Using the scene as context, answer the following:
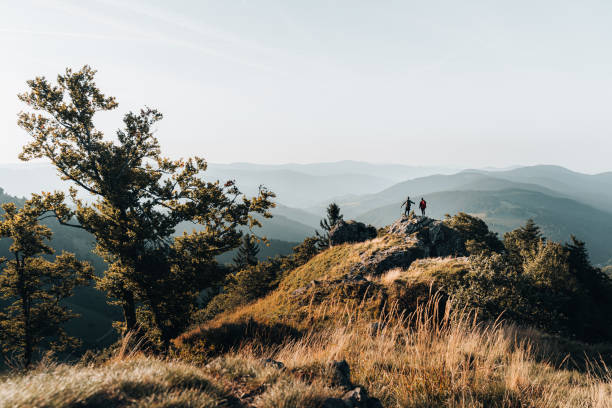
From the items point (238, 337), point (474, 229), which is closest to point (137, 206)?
point (238, 337)

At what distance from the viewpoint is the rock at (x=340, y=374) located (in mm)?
3711

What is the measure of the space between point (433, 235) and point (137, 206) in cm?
2410

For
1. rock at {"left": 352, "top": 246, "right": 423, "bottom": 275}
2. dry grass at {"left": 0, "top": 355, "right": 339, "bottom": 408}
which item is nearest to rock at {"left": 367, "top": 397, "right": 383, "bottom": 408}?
dry grass at {"left": 0, "top": 355, "right": 339, "bottom": 408}

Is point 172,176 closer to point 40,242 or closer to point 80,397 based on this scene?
point 40,242

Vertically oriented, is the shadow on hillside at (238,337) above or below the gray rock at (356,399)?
below

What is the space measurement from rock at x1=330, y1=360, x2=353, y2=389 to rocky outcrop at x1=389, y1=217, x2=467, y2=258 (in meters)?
21.2

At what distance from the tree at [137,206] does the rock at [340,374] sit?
1028 centimetres

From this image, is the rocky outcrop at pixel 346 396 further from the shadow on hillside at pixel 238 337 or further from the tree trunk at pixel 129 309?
the tree trunk at pixel 129 309

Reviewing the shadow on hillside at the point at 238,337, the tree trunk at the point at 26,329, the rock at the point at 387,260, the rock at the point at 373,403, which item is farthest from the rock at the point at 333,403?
the tree trunk at the point at 26,329

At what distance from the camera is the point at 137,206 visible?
48.4 ft

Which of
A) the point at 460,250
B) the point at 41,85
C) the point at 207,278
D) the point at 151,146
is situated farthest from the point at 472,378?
the point at 460,250

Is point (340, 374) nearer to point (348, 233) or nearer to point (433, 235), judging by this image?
point (433, 235)

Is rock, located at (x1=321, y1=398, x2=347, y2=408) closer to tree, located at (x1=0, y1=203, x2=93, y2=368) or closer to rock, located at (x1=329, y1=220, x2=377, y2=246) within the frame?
tree, located at (x1=0, y1=203, x2=93, y2=368)

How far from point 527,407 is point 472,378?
26.2 inches
